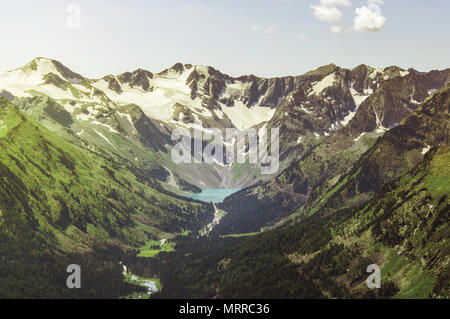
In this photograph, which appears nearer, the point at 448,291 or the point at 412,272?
the point at 448,291

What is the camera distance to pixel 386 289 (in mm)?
196500
